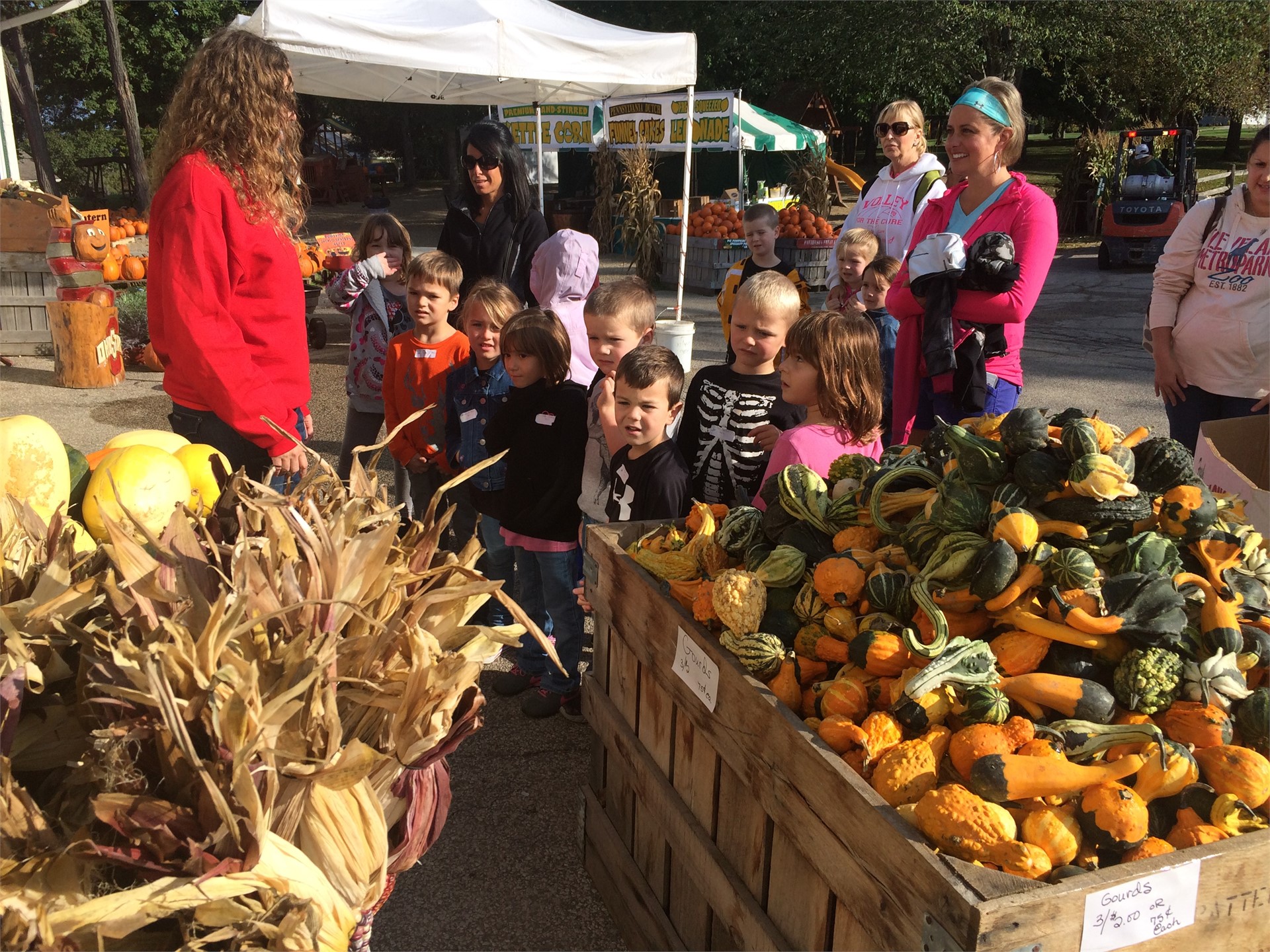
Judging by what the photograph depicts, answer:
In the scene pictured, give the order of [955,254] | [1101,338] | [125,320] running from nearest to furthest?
[955,254] → [125,320] → [1101,338]

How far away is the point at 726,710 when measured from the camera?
2.08 meters

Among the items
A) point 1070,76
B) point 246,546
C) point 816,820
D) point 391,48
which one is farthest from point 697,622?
point 1070,76

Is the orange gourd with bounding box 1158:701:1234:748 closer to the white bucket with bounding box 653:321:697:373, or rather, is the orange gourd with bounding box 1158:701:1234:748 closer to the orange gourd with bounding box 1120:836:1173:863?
the orange gourd with bounding box 1120:836:1173:863

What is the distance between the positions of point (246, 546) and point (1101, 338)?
1165cm

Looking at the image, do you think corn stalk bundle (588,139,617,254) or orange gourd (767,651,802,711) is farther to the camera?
corn stalk bundle (588,139,617,254)

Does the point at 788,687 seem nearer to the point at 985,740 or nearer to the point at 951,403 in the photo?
the point at 985,740

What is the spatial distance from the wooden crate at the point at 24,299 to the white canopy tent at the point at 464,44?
3.38 m

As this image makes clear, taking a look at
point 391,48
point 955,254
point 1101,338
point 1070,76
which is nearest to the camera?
point 955,254

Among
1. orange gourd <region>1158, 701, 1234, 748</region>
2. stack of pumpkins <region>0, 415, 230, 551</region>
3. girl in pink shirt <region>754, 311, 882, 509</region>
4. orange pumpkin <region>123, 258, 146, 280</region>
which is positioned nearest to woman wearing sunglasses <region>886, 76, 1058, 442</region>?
girl in pink shirt <region>754, 311, 882, 509</region>

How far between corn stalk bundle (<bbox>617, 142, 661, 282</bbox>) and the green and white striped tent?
2.92 m

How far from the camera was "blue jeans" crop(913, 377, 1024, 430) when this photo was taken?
384 cm

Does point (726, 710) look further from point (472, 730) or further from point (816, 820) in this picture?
point (472, 730)

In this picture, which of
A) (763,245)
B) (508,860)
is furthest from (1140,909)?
(763,245)

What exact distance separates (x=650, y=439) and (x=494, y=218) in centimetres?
233
